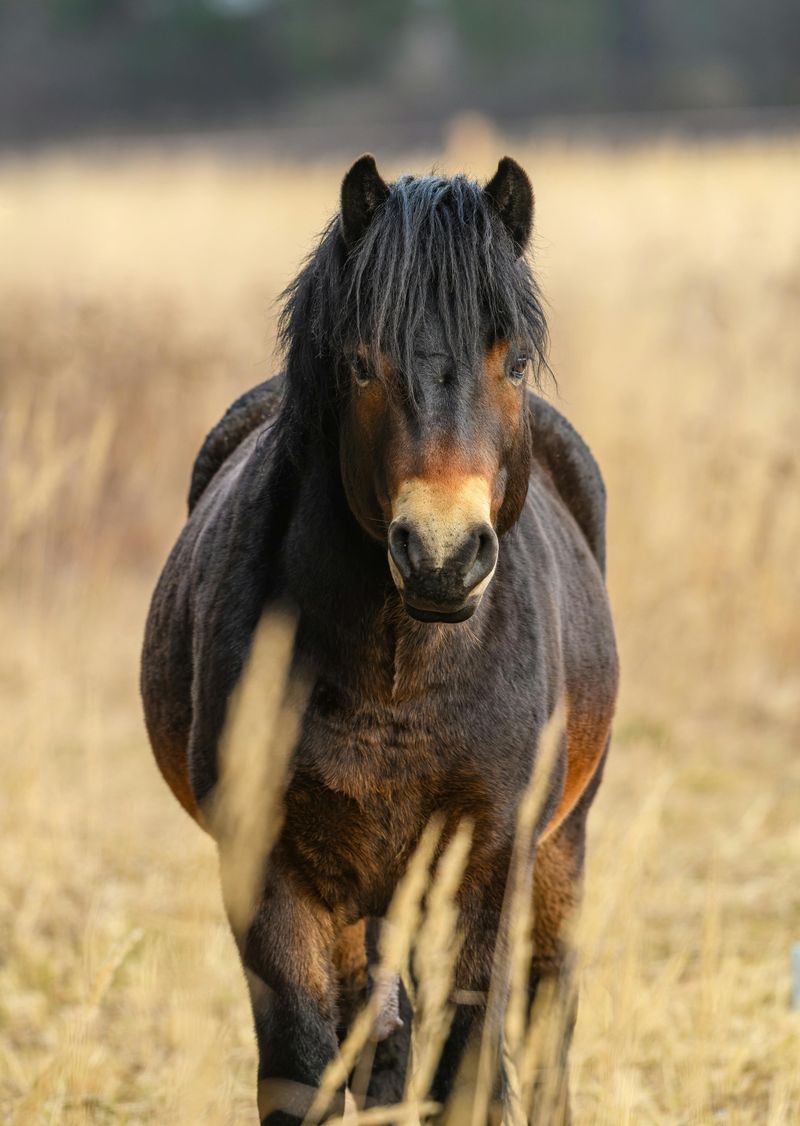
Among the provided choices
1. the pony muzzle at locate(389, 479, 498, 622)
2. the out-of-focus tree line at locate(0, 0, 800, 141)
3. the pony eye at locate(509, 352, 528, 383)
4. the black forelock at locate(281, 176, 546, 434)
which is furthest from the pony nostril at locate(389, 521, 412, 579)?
the out-of-focus tree line at locate(0, 0, 800, 141)

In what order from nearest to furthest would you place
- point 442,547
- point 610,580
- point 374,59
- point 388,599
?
point 442,547
point 388,599
point 610,580
point 374,59

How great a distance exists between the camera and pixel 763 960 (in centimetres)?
500

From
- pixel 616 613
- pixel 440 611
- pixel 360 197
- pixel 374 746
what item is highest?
pixel 360 197

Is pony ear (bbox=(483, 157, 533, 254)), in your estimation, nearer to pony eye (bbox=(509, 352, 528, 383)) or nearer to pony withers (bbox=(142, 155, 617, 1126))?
pony withers (bbox=(142, 155, 617, 1126))

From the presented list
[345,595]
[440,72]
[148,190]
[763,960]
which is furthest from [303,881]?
[440,72]

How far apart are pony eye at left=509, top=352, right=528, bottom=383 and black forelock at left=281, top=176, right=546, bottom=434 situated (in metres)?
0.02

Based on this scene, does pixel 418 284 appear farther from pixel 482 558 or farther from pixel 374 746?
pixel 374 746

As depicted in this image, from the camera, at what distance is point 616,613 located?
811cm

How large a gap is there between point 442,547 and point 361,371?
459 mm

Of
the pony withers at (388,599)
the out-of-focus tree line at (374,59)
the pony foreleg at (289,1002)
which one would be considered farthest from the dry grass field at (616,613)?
the out-of-focus tree line at (374,59)

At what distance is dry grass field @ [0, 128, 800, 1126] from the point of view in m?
3.91

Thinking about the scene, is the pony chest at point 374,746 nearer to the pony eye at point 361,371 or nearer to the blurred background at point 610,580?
the blurred background at point 610,580

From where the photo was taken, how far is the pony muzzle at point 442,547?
224 cm

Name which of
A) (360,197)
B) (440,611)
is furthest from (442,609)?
(360,197)
